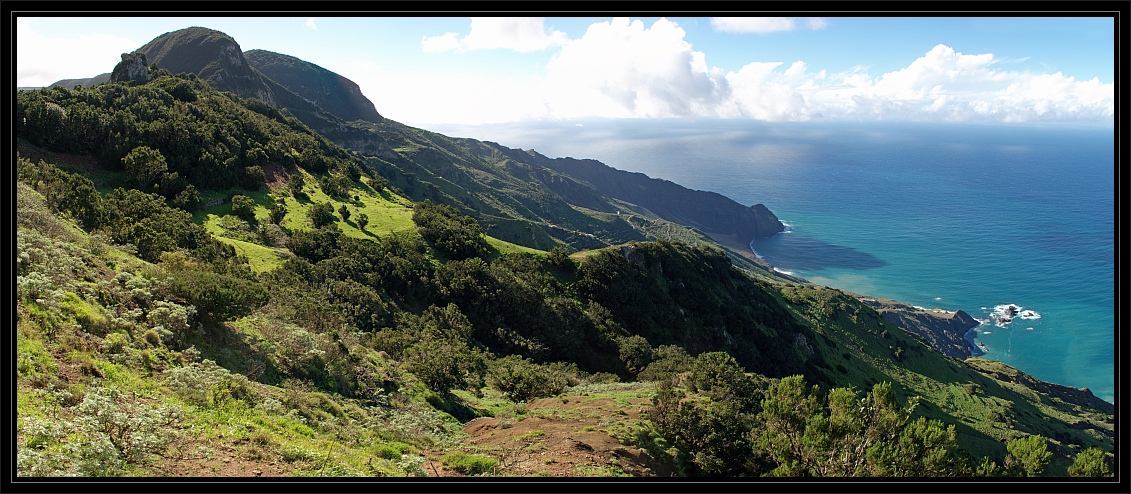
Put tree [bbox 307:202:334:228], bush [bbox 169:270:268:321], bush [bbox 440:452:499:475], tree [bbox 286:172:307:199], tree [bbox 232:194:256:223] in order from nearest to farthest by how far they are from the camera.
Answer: bush [bbox 440:452:499:475] → bush [bbox 169:270:268:321] → tree [bbox 232:194:256:223] → tree [bbox 307:202:334:228] → tree [bbox 286:172:307:199]

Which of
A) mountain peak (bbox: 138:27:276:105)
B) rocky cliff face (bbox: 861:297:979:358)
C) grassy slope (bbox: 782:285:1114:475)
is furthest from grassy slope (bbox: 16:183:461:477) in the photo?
mountain peak (bbox: 138:27:276:105)

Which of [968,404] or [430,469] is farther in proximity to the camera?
[968,404]

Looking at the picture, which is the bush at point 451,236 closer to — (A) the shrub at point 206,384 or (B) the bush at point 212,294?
(B) the bush at point 212,294

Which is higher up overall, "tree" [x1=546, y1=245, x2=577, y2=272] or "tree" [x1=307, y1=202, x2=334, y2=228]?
"tree" [x1=307, y1=202, x2=334, y2=228]

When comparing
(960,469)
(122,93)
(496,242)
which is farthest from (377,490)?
(122,93)

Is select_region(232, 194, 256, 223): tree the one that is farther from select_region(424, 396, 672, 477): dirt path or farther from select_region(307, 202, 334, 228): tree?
select_region(424, 396, 672, 477): dirt path

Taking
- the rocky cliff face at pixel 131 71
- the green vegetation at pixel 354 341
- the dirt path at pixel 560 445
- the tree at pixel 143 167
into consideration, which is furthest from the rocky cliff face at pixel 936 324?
the rocky cliff face at pixel 131 71
